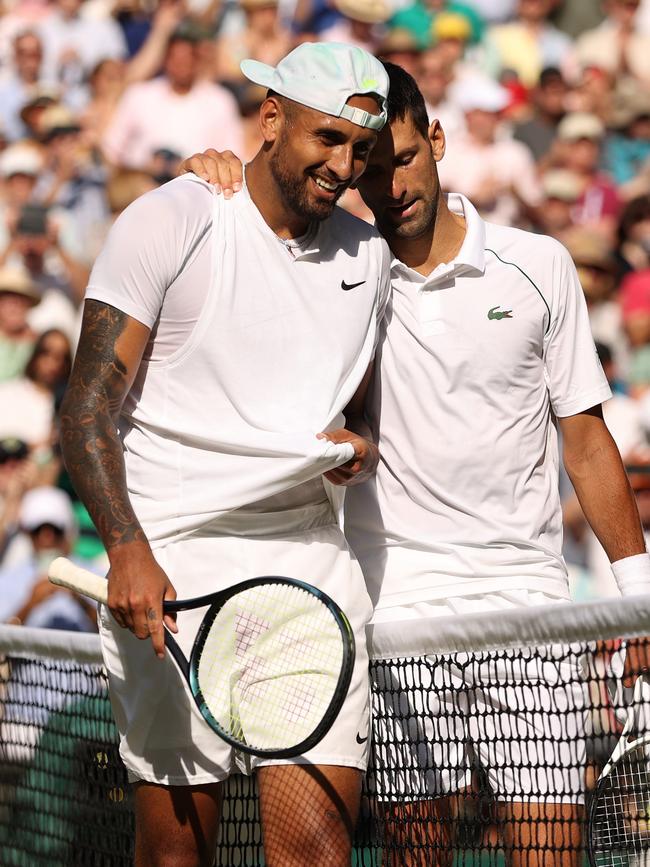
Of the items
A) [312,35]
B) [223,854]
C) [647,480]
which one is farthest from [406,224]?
[312,35]

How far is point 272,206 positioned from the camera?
3.76 meters

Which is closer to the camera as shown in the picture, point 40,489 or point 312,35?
point 40,489

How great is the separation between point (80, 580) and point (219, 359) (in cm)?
64

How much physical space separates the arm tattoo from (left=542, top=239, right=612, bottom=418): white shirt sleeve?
1.41 metres

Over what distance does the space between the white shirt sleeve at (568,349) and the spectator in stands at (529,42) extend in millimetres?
6693

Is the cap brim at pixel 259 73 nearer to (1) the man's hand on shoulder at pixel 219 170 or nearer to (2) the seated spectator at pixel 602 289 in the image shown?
(1) the man's hand on shoulder at pixel 219 170

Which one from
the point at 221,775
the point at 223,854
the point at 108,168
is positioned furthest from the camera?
the point at 108,168

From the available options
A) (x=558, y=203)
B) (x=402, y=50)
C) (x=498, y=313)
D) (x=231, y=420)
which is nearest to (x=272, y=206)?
(x=231, y=420)

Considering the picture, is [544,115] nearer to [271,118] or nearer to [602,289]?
[602,289]

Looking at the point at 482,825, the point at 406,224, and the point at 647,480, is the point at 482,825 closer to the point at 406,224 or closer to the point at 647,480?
the point at 406,224

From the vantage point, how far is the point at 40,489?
326 inches

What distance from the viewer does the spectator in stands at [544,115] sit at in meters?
10.0

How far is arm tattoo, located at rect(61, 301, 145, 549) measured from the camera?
335 cm

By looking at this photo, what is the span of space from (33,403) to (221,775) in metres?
5.58
